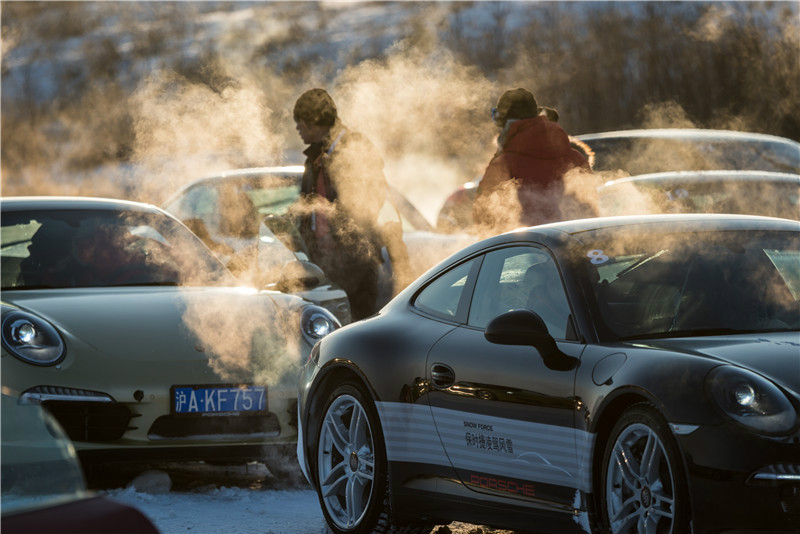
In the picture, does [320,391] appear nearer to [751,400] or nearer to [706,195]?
[751,400]

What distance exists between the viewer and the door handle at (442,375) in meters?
5.69

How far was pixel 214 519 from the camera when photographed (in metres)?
6.67

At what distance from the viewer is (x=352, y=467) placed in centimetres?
624

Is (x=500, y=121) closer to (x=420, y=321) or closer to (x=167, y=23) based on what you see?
(x=420, y=321)

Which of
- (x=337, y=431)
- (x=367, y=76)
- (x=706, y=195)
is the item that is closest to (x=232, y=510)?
(x=337, y=431)

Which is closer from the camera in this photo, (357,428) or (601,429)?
Result: (601,429)

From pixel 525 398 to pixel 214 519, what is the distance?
2.03m

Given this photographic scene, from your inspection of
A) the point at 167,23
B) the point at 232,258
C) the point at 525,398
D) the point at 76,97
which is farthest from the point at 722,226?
the point at 167,23

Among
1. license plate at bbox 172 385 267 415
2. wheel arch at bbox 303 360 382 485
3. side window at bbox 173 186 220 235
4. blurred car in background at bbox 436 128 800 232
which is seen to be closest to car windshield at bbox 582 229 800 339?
wheel arch at bbox 303 360 382 485

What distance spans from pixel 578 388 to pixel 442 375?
0.84m

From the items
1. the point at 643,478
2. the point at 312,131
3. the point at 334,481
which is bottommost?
the point at 334,481

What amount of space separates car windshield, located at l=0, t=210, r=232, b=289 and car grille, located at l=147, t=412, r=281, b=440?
147 cm

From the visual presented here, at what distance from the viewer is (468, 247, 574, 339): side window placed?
554 centimetres

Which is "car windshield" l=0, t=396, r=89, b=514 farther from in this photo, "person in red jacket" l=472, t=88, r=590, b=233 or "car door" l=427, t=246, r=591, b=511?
"person in red jacket" l=472, t=88, r=590, b=233
